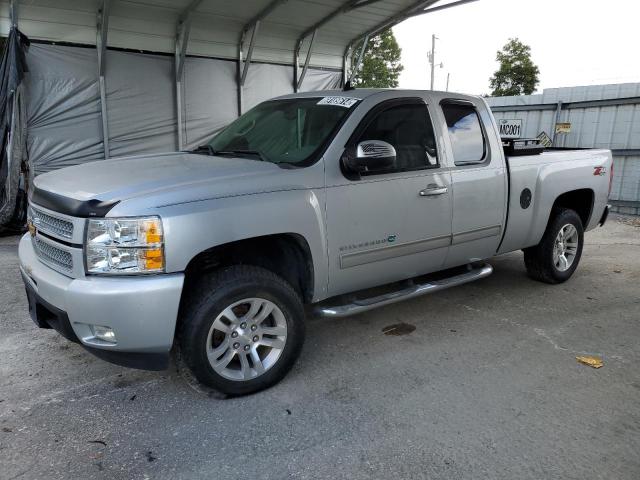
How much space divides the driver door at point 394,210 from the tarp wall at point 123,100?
671 cm

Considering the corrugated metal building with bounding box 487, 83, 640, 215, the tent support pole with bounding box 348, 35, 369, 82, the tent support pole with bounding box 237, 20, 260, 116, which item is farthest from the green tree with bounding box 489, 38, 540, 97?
the tent support pole with bounding box 237, 20, 260, 116

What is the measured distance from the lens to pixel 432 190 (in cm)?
399

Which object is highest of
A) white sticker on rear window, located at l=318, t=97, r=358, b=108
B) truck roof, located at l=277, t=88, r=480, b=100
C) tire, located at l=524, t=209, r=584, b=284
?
truck roof, located at l=277, t=88, r=480, b=100

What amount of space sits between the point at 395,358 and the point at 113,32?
25.8 ft

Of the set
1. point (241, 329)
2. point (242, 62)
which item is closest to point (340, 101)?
point (241, 329)

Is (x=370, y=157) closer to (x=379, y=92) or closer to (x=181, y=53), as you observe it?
(x=379, y=92)

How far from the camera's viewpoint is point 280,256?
3.54 metres

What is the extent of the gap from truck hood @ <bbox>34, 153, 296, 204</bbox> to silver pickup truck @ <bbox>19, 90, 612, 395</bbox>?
13 millimetres

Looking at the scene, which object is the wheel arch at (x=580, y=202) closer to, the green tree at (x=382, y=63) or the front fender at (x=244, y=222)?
the front fender at (x=244, y=222)

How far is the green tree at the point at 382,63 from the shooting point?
38312 millimetres

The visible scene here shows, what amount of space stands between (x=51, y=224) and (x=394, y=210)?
2.27 m

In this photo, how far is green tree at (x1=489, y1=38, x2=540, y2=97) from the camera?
1331 inches

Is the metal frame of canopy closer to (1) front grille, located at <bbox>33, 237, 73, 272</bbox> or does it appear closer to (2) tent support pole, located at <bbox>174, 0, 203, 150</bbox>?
(2) tent support pole, located at <bbox>174, 0, 203, 150</bbox>

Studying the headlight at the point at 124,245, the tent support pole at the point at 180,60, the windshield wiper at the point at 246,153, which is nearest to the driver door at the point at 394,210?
the windshield wiper at the point at 246,153
